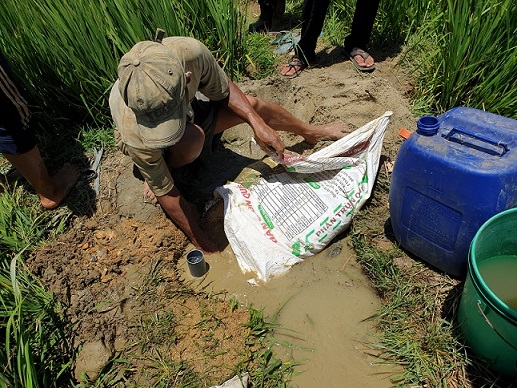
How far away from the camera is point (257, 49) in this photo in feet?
10.0

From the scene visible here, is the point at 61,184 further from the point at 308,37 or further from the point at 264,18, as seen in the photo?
the point at 264,18

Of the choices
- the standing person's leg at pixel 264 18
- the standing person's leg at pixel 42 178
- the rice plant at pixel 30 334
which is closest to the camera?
the rice plant at pixel 30 334

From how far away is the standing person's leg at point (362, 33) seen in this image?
2695 millimetres

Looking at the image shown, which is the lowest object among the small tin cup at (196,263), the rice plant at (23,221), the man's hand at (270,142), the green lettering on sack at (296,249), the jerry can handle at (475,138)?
the small tin cup at (196,263)

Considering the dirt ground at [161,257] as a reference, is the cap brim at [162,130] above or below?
above

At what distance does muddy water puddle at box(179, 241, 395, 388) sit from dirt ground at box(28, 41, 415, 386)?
133 millimetres

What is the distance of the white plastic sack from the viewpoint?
1996 millimetres

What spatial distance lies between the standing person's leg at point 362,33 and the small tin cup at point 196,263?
1.74m

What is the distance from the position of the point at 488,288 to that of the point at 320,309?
0.76 metres

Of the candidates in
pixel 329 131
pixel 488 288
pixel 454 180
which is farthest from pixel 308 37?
pixel 488 288

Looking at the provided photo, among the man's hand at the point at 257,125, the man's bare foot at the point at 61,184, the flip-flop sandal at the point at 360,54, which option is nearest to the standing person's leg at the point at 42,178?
the man's bare foot at the point at 61,184

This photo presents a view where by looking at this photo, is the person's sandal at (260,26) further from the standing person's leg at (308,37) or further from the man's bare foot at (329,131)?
the man's bare foot at (329,131)

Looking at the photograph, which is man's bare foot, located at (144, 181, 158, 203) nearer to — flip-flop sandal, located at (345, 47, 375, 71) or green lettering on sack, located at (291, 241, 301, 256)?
green lettering on sack, located at (291, 241, 301, 256)

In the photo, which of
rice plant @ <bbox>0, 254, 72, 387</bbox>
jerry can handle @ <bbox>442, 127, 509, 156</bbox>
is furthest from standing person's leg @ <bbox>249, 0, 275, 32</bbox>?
rice plant @ <bbox>0, 254, 72, 387</bbox>
